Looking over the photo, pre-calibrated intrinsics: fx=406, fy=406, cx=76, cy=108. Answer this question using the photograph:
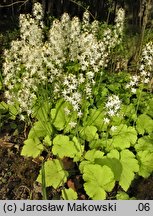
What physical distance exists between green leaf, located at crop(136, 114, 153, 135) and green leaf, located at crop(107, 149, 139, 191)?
1.57 feet

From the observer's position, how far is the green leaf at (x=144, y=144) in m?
4.59

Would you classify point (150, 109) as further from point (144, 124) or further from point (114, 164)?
point (114, 164)

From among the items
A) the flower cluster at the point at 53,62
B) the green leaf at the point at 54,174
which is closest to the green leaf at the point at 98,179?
the green leaf at the point at 54,174

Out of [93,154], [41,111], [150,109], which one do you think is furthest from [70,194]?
[150,109]

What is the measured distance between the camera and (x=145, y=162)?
4.43 meters

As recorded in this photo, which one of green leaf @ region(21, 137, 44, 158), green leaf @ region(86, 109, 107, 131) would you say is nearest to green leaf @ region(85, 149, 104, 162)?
green leaf @ region(86, 109, 107, 131)

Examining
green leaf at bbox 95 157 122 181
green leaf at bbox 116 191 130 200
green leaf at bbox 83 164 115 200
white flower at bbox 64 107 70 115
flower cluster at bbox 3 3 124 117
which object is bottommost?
green leaf at bbox 116 191 130 200

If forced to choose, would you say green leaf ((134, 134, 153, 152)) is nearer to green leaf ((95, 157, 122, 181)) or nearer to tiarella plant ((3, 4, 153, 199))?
tiarella plant ((3, 4, 153, 199))

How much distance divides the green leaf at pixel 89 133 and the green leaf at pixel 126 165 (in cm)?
34

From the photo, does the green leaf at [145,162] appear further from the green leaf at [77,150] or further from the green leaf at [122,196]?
the green leaf at [77,150]

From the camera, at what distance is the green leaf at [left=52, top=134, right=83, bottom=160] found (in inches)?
174

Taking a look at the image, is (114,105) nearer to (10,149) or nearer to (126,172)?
(126,172)

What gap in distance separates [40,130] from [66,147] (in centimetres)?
46

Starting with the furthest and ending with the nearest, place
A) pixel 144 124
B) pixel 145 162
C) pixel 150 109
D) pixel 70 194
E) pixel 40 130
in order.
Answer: pixel 150 109 → pixel 144 124 → pixel 40 130 → pixel 145 162 → pixel 70 194
